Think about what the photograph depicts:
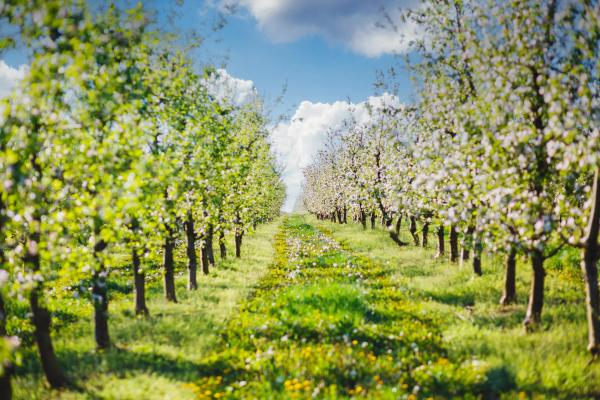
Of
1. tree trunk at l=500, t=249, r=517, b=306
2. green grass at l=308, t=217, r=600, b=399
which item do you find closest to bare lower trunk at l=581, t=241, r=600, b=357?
green grass at l=308, t=217, r=600, b=399

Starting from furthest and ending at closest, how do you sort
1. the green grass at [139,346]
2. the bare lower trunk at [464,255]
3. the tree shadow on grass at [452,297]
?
the bare lower trunk at [464,255] → the tree shadow on grass at [452,297] → the green grass at [139,346]

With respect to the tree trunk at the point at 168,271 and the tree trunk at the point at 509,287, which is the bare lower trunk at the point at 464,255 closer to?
the tree trunk at the point at 509,287

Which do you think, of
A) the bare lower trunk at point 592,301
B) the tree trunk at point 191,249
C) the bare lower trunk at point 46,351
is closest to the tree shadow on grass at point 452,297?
the bare lower trunk at point 592,301

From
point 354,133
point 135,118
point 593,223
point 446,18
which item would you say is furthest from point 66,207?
point 354,133

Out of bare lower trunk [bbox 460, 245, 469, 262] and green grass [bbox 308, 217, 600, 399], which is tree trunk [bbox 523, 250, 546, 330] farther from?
bare lower trunk [bbox 460, 245, 469, 262]

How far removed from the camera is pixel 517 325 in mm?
9477

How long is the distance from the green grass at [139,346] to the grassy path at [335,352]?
58cm

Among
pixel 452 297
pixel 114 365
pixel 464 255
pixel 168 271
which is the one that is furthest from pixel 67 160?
pixel 464 255

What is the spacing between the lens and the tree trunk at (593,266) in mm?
7750

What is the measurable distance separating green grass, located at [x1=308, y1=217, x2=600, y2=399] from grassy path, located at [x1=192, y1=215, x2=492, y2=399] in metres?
0.53

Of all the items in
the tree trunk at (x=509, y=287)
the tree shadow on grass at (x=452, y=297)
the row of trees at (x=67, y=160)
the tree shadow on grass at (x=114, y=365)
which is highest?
the row of trees at (x=67, y=160)

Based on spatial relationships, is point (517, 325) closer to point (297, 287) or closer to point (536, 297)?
point (536, 297)

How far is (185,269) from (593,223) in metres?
18.3

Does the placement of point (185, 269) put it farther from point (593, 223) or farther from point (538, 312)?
point (593, 223)
